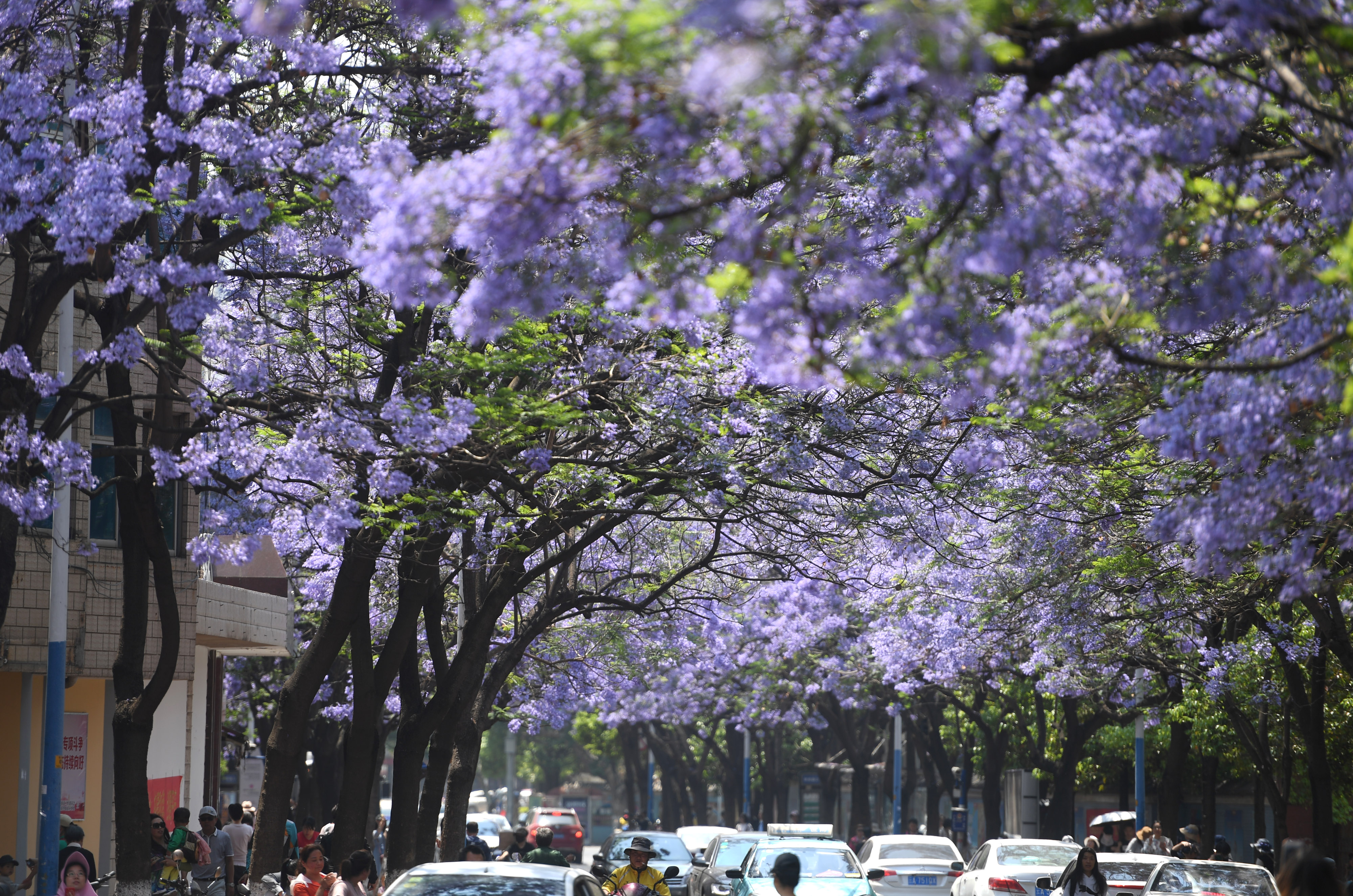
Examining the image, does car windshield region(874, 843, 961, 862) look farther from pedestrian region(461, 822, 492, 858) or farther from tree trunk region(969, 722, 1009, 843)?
tree trunk region(969, 722, 1009, 843)

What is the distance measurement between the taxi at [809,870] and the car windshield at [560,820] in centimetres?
2723

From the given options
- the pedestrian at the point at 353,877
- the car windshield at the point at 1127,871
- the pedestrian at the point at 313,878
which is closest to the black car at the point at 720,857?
the car windshield at the point at 1127,871

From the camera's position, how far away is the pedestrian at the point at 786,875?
998 centimetres

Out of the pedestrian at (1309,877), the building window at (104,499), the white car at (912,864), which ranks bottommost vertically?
the white car at (912,864)

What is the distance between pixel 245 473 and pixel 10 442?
192cm

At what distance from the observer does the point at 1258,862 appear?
22.4 metres

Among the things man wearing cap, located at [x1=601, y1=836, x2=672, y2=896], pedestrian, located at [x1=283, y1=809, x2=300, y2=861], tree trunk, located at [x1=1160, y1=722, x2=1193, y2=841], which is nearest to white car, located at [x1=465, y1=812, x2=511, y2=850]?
pedestrian, located at [x1=283, y1=809, x2=300, y2=861]

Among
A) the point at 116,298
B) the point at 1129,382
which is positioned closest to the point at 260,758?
the point at 116,298

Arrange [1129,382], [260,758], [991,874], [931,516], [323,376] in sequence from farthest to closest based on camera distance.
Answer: [260,758] < [931,516] < [991,874] < [323,376] < [1129,382]

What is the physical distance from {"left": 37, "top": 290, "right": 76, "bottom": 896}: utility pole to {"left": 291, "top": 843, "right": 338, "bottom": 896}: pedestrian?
194 cm

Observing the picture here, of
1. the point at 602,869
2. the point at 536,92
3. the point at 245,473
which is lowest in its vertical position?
the point at 602,869

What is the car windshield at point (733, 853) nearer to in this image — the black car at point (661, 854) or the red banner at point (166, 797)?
the black car at point (661, 854)

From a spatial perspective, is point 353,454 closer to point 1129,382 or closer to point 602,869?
point 1129,382

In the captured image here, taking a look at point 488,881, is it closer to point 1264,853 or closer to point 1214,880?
point 1214,880
